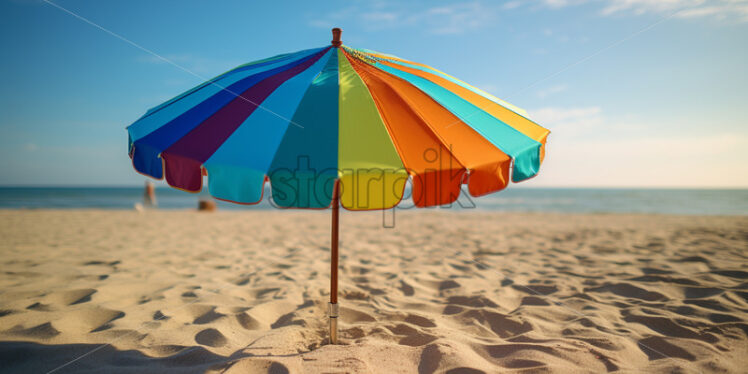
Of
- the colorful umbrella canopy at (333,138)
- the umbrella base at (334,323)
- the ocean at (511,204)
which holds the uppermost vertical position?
the colorful umbrella canopy at (333,138)

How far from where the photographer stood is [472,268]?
172 inches

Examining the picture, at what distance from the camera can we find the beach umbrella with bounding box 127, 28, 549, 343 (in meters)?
1.47

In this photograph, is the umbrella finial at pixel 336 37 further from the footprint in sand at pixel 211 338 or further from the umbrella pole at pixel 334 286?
the footprint in sand at pixel 211 338

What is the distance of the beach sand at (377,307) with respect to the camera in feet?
6.73

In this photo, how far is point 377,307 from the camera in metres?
3.06

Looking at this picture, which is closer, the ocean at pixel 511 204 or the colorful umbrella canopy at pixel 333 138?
the colorful umbrella canopy at pixel 333 138

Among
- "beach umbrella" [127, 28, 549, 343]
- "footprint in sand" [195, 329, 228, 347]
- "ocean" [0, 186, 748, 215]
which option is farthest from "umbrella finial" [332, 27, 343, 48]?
"ocean" [0, 186, 748, 215]

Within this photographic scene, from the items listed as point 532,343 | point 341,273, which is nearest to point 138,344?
point 341,273

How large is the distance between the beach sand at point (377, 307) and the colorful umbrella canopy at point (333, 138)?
1.10 meters

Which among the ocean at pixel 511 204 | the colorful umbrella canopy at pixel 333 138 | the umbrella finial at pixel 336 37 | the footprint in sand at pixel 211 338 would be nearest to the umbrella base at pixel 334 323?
the footprint in sand at pixel 211 338

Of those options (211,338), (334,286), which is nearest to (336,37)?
(334,286)

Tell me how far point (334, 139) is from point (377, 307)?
1.99 meters

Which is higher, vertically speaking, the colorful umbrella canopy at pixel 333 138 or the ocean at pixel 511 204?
the colorful umbrella canopy at pixel 333 138

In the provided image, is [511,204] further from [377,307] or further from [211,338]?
[211,338]
